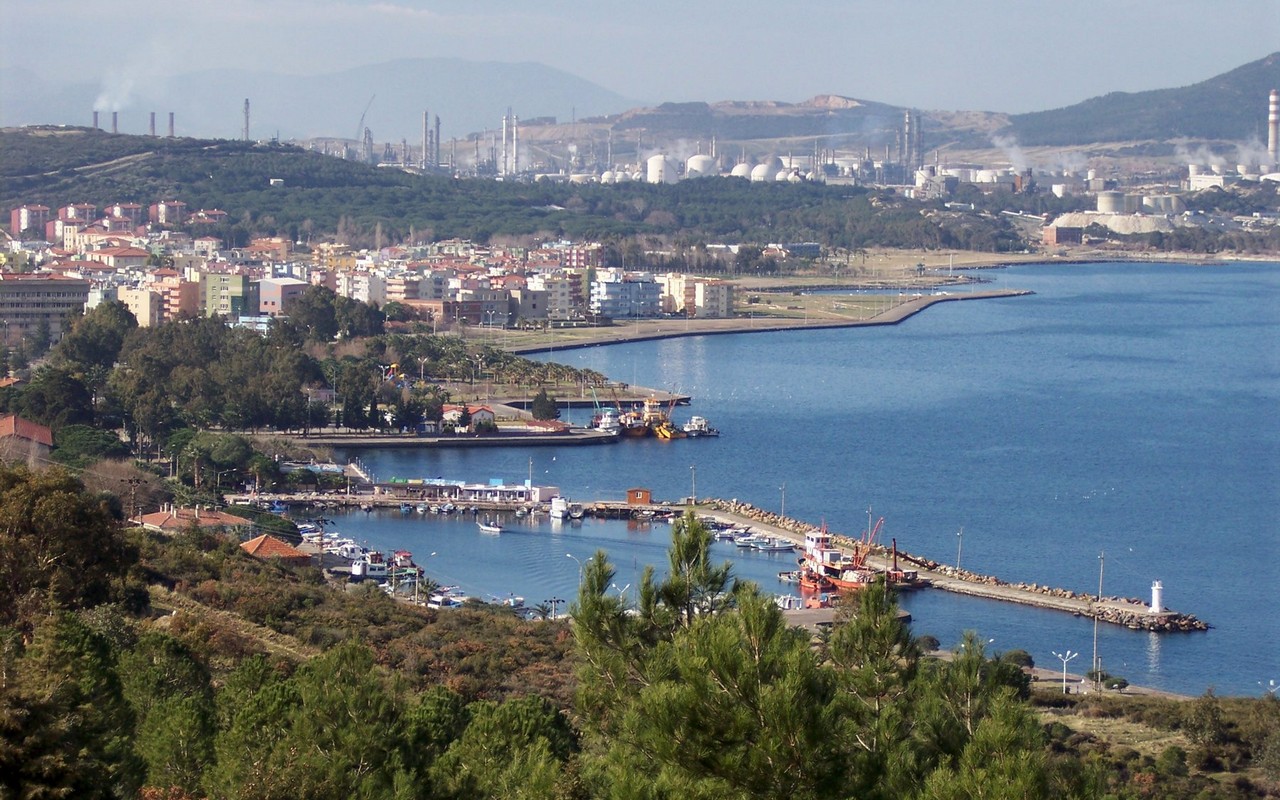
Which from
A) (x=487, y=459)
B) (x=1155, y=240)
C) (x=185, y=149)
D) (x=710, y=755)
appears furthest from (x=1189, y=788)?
(x=1155, y=240)

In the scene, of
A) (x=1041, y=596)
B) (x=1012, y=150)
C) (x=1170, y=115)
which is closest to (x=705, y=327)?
(x=1041, y=596)

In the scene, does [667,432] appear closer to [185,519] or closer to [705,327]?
[185,519]

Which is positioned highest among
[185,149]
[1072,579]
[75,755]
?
[185,149]

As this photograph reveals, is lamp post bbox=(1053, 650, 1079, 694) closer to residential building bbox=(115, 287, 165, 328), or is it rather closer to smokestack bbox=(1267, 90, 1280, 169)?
residential building bbox=(115, 287, 165, 328)

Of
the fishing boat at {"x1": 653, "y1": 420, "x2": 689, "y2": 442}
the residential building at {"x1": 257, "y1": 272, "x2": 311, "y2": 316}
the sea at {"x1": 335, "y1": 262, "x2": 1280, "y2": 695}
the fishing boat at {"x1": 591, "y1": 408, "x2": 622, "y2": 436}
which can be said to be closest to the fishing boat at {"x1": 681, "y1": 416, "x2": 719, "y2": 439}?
the fishing boat at {"x1": 653, "y1": 420, "x2": 689, "y2": 442}

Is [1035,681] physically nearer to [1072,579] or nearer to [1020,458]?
[1072,579]

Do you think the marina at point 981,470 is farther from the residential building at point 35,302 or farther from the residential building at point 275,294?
the residential building at point 35,302

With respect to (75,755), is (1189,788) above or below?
below
